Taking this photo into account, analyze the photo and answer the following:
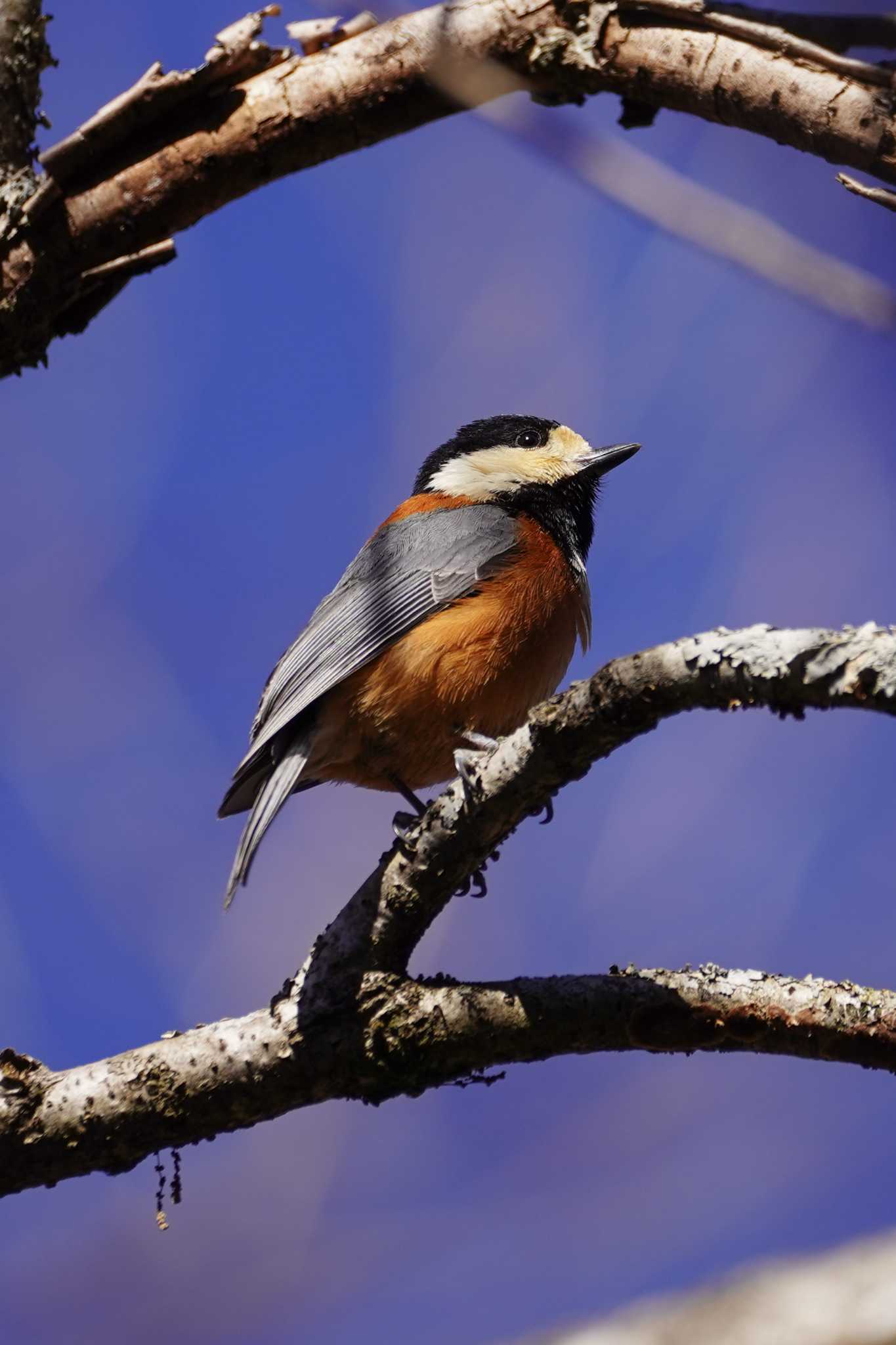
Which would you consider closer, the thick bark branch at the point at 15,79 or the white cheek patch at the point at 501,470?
the thick bark branch at the point at 15,79

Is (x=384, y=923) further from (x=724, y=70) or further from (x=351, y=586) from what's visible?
(x=724, y=70)

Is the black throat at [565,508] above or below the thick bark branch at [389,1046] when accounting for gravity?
above

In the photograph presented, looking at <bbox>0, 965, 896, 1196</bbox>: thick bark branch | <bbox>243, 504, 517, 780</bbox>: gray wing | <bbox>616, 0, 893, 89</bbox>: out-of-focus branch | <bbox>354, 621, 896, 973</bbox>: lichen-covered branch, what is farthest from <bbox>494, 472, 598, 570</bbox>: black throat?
<bbox>0, 965, 896, 1196</bbox>: thick bark branch

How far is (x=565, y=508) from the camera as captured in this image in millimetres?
5449

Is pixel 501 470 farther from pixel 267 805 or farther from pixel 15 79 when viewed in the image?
pixel 15 79

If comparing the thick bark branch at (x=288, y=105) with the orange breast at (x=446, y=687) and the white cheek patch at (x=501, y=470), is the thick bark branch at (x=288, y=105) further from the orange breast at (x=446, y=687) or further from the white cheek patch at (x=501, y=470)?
the white cheek patch at (x=501, y=470)

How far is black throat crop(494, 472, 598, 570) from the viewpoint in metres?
5.25

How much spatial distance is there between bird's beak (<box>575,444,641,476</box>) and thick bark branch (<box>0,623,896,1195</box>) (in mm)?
2532

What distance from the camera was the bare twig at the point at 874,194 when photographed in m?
3.09

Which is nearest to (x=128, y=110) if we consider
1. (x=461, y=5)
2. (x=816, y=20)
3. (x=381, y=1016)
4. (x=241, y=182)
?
(x=241, y=182)

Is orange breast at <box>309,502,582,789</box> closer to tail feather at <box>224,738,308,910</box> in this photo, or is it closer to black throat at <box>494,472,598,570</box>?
tail feather at <box>224,738,308,910</box>

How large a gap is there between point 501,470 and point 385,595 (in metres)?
1.15

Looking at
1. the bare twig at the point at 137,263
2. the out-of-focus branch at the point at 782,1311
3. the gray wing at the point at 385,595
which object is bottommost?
the out-of-focus branch at the point at 782,1311

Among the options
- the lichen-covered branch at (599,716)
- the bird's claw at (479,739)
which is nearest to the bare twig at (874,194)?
the lichen-covered branch at (599,716)
